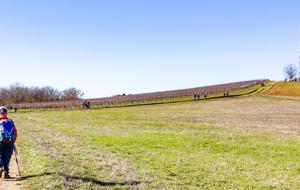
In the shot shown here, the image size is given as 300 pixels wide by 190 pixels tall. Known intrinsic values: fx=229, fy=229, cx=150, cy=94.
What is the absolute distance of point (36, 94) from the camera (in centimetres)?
11869

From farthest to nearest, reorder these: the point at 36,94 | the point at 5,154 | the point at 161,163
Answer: the point at 36,94
the point at 161,163
the point at 5,154

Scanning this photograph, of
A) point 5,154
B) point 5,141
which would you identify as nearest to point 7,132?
point 5,141

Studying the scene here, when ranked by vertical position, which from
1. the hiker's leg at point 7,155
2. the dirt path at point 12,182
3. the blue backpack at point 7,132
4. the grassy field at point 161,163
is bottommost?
the grassy field at point 161,163

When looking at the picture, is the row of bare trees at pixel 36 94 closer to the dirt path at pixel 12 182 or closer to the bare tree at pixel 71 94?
the bare tree at pixel 71 94

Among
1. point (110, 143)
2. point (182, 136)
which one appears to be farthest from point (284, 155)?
point (110, 143)

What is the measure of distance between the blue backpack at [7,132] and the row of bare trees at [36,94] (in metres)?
115

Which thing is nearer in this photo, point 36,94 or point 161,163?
point 161,163

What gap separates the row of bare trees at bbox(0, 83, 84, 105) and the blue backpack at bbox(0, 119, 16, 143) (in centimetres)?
11485

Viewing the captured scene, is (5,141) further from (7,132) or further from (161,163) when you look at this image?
(161,163)

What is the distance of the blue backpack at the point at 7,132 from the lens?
848 cm

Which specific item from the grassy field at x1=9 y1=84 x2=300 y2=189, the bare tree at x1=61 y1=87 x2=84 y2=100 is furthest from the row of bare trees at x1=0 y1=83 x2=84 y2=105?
the grassy field at x1=9 y1=84 x2=300 y2=189

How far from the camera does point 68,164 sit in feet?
33.6

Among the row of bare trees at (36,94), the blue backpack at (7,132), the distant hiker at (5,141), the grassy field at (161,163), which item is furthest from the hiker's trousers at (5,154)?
the row of bare trees at (36,94)

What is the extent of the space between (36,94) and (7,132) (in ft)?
402
